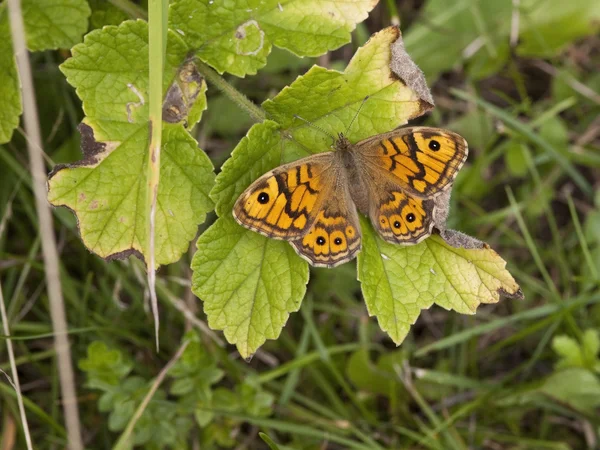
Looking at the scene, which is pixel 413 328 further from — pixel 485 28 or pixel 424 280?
pixel 485 28

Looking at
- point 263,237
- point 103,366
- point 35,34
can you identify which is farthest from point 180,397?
point 35,34

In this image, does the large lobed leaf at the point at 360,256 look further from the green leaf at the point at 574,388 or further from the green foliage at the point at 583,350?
the green leaf at the point at 574,388

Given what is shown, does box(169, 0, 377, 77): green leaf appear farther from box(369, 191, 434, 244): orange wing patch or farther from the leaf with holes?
box(369, 191, 434, 244): orange wing patch

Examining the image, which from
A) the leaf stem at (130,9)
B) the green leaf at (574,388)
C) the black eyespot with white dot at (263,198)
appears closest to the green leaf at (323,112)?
the black eyespot with white dot at (263,198)

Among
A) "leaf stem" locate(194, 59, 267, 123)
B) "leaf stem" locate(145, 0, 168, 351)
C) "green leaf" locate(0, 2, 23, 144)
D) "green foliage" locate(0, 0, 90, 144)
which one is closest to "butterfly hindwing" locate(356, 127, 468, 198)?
"leaf stem" locate(194, 59, 267, 123)

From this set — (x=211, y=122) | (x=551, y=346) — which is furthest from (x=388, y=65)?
(x=551, y=346)

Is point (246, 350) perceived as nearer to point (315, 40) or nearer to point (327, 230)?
point (327, 230)
